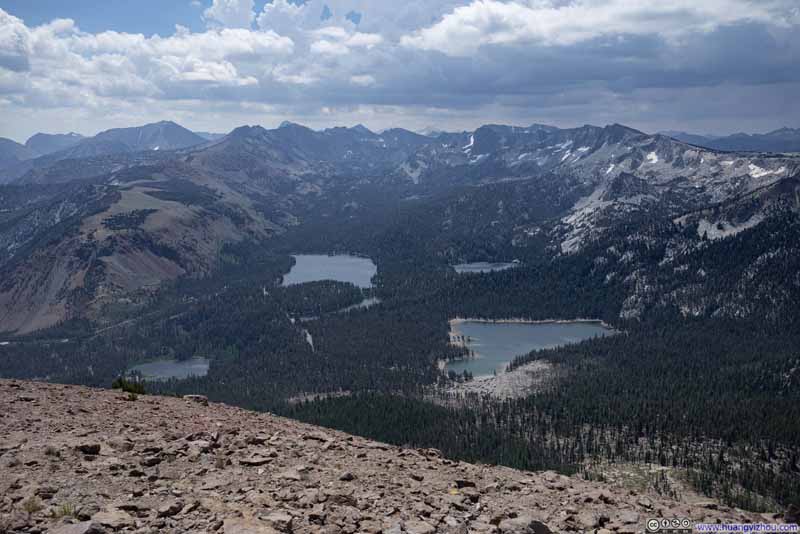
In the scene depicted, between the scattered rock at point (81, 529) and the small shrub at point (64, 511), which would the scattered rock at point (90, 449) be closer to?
the small shrub at point (64, 511)

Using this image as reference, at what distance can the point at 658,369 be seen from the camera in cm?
17262

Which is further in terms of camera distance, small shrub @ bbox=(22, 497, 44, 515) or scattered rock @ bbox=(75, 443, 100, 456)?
scattered rock @ bbox=(75, 443, 100, 456)

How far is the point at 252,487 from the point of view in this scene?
24.7 metres

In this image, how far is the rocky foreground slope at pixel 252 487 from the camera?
2130 centimetres

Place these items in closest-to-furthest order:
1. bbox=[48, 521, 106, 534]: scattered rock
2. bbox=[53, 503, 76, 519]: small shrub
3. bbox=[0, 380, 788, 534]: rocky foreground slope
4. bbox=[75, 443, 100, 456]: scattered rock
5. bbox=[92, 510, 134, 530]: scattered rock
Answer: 1. bbox=[48, 521, 106, 534]: scattered rock
2. bbox=[92, 510, 134, 530]: scattered rock
3. bbox=[53, 503, 76, 519]: small shrub
4. bbox=[0, 380, 788, 534]: rocky foreground slope
5. bbox=[75, 443, 100, 456]: scattered rock

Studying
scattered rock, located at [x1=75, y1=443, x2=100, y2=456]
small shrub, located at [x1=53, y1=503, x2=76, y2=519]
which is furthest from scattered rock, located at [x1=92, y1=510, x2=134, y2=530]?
scattered rock, located at [x1=75, y1=443, x2=100, y2=456]

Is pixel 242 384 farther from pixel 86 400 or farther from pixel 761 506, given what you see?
pixel 86 400

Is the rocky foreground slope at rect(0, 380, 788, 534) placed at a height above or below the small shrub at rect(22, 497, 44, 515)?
below

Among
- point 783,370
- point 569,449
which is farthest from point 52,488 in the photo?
point 783,370

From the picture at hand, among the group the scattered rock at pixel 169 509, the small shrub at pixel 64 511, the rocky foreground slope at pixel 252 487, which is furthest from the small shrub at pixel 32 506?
the scattered rock at pixel 169 509

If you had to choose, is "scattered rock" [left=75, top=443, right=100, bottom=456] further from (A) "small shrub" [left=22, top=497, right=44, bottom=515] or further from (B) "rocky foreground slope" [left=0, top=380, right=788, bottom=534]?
(A) "small shrub" [left=22, top=497, right=44, bottom=515]

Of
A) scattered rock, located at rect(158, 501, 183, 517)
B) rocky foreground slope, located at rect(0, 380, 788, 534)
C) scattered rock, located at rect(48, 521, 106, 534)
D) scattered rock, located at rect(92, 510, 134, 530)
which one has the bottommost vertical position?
rocky foreground slope, located at rect(0, 380, 788, 534)

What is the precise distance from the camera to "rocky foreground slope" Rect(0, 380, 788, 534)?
838 inches

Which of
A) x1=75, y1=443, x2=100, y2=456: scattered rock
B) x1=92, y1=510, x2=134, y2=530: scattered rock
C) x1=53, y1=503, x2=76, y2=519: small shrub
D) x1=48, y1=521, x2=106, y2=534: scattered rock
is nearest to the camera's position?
x1=48, y1=521, x2=106, y2=534: scattered rock
